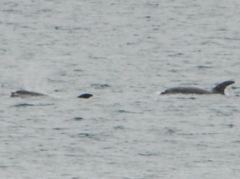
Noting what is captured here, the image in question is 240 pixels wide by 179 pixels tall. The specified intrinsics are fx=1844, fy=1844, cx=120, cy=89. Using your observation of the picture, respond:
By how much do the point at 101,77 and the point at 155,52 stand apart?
8.16 m

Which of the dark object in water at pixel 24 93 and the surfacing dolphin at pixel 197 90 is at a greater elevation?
the dark object in water at pixel 24 93

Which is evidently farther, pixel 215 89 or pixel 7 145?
pixel 215 89

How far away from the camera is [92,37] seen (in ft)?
192

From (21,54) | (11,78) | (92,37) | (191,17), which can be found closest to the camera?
(11,78)

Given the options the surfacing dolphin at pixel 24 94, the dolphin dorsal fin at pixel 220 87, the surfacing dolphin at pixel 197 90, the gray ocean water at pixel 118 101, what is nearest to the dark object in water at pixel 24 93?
the surfacing dolphin at pixel 24 94

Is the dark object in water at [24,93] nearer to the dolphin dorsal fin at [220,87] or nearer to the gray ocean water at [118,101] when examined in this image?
the gray ocean water at [118,101]

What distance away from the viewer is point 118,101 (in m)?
39.0

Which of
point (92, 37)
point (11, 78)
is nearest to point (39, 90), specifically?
point (11, 78)

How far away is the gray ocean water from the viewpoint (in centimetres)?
3166

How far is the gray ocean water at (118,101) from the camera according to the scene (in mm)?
31656

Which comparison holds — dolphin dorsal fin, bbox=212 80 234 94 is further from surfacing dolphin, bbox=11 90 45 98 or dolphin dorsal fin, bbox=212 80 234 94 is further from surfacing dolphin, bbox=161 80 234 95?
surfacing dolphin, bbox=11 90 45 98

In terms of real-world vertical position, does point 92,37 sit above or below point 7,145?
below

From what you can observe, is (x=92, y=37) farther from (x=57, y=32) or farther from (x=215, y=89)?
(x=215, y=89)

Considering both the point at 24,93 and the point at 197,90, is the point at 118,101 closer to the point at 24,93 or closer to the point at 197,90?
the point at 24,93
